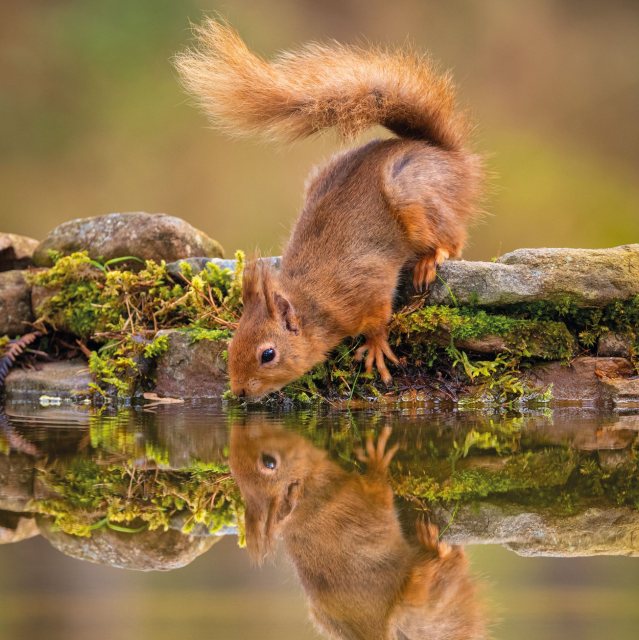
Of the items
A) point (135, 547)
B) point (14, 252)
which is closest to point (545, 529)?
point (135, 547)

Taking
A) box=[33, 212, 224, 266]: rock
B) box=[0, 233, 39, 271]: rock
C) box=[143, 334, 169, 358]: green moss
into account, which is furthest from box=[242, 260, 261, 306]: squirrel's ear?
box=[0, 233, 39, 271]: rock

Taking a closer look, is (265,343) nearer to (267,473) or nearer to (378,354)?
(378,354)

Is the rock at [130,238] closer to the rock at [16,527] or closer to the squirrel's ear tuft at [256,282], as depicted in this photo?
the squirrel's ear tuft at [256,282]

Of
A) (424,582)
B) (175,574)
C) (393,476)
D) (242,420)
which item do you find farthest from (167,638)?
(242,420)

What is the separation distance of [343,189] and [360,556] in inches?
87.6

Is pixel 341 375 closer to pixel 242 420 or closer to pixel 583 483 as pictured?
pixel 242 420

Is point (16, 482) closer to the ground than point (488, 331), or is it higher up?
closer to the ground

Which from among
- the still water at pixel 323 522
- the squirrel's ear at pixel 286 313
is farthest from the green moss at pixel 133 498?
the squirrel's ear at pixel 286 313

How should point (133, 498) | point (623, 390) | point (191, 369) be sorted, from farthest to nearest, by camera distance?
point (191, 369)
point (623, 390)
point (133, 498)

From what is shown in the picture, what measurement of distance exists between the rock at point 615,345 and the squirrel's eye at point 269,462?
1.63 meters

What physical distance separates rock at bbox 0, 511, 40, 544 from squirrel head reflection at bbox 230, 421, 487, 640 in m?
0.33

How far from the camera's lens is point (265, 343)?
2828 mm

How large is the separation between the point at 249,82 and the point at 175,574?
8.23 feet

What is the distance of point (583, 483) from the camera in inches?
64.3
